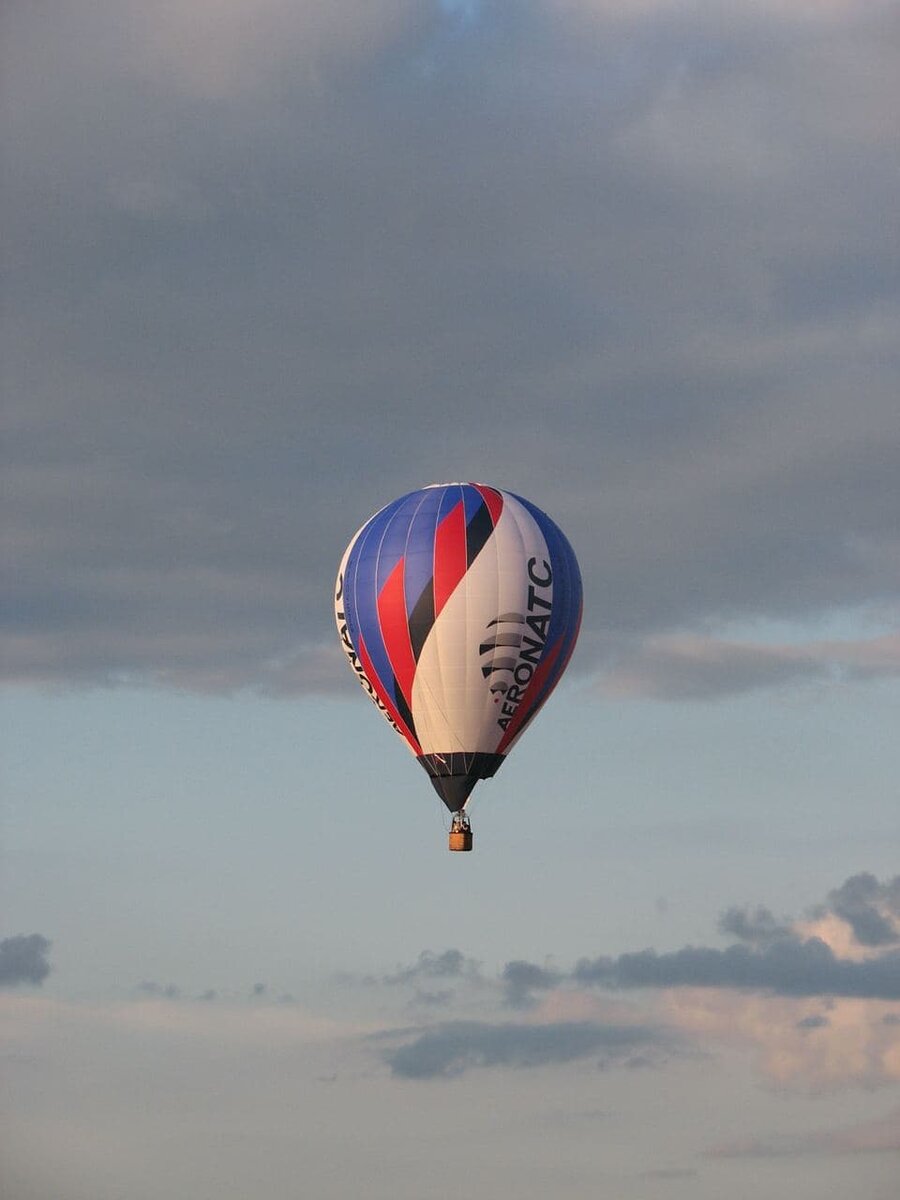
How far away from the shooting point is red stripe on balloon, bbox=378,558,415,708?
136375mm

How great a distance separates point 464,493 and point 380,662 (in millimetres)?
7685

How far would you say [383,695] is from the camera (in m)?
138

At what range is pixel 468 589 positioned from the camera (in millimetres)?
136000

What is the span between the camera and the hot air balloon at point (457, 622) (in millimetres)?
136125

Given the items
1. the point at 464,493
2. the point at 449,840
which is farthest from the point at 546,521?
the point at 449,840

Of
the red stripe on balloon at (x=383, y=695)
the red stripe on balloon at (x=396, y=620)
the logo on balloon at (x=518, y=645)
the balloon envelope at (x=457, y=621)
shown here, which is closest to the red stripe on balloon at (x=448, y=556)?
the balloon envelope at (x=457, y=621)

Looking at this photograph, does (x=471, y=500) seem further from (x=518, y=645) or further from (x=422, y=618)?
(x=518, y=645)

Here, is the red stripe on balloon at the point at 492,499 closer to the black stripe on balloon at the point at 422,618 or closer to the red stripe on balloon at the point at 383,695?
the black stripe on balloon at the point at 422,618

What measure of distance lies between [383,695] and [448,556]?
6.51m

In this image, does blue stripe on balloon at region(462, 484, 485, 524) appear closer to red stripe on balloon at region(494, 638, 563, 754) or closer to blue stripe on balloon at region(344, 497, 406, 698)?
blue stripe on balloon at region(344, 497, 406, 698)

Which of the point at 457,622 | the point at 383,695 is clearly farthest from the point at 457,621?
the point at 383,695

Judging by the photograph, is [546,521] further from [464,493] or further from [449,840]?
[449,840]

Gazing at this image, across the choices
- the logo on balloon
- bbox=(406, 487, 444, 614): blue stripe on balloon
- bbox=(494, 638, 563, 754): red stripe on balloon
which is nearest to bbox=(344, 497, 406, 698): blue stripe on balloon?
bbox=(406, 487, 444, 614): blue stripe on balloon

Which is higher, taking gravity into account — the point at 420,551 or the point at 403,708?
the point at 420,551
